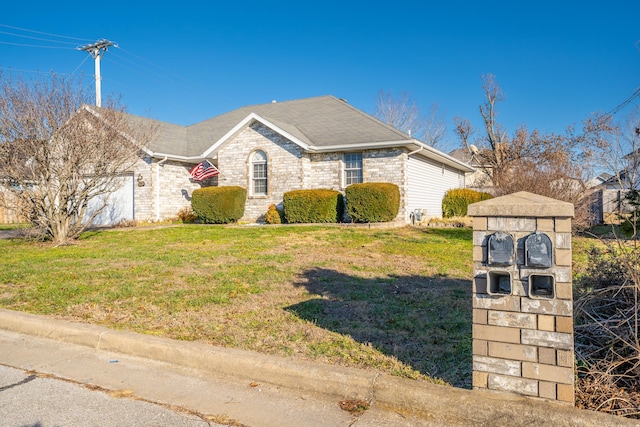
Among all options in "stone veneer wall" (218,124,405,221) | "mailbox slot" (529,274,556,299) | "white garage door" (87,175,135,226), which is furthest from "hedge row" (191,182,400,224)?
"mailbox slot" (529,274,556,299)

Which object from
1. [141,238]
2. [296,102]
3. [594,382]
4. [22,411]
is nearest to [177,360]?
[22,411]

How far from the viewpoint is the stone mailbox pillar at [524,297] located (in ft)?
9.07

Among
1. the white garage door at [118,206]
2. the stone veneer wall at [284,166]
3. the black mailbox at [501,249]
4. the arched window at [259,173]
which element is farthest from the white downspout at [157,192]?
the black mailbox at [501,249]

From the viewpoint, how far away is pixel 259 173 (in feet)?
61.4

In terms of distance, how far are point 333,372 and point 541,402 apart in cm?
136

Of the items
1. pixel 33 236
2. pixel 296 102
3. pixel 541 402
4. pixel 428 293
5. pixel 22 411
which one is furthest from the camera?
pixel 296 102

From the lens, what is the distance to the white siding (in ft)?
57.3

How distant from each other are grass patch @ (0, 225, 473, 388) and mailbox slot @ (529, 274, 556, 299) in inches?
34.4

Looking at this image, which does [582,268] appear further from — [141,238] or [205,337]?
[141,238]

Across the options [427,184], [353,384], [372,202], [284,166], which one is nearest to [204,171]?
[284,166]

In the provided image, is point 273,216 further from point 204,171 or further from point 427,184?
point 427,184

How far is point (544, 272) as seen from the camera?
2.80m

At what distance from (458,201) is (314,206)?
7.81 m

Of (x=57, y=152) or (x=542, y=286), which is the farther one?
(x=57, y=152)
